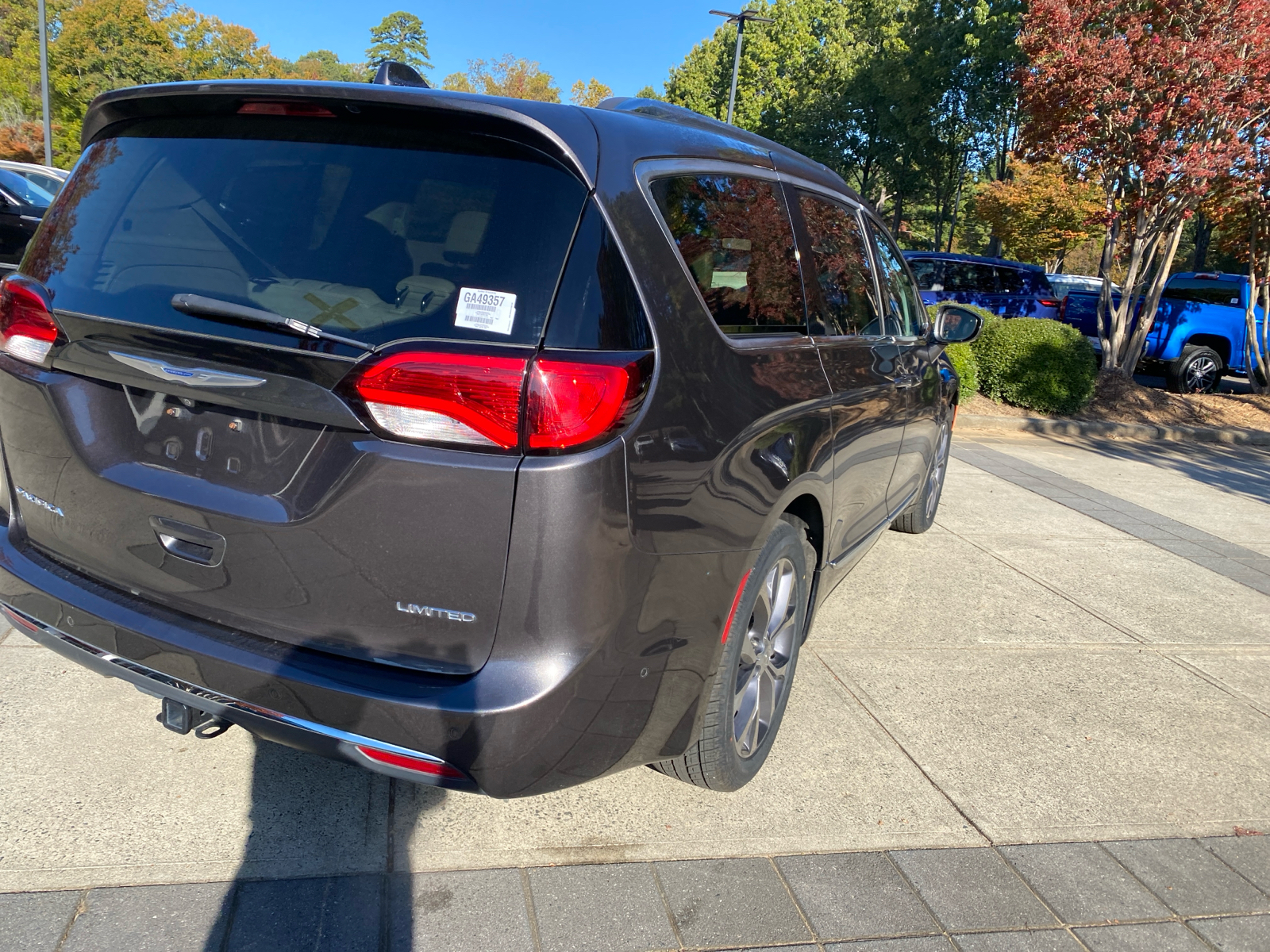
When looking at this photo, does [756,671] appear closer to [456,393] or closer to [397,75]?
[456,393]

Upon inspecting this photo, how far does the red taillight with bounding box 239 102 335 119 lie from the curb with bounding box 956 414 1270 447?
939 cm

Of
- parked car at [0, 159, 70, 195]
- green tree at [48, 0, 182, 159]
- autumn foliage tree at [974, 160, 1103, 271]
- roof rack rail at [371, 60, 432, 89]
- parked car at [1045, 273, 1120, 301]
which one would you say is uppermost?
green tree at [48, 0, 182, 159]

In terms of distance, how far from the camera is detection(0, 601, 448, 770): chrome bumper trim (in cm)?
201

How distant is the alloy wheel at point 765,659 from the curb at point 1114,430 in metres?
8.12

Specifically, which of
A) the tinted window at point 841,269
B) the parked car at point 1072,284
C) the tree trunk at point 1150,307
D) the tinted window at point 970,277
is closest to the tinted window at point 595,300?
the tinted window at point 841,269

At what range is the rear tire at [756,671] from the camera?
8.38ft

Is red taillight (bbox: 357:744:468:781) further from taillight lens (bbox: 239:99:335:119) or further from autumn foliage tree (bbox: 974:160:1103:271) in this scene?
autumn foliage tree (bbox: 974:160:1103:271)

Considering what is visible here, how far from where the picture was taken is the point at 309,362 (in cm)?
194

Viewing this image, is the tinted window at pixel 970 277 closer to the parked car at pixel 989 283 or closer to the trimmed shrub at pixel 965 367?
the parked car at pixel 989 283

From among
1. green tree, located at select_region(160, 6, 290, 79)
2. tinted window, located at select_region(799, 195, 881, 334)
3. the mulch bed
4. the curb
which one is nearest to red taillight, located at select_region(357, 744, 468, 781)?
tinted window, located at select_region(799, 195, 881, 334)

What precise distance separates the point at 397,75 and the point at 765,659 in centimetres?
196

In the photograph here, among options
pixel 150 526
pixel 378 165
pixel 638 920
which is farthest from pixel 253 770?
pixel 378 165

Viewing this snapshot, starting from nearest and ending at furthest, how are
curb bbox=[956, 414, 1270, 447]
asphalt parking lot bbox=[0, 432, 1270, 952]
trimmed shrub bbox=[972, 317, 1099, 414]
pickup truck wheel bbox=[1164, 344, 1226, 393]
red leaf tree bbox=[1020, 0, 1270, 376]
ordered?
asphalt parking lot bbox=[0, 432, 1270, 952] < red leaf tree bbox=[1020, 0, 1270, 376] < curb bbox=[956, 414, 1270, 447] < trimmed shrub bbox=[972, 317, 1099, 414] < pickup truck wheel bbox=[1164, 344, 1226, 393]

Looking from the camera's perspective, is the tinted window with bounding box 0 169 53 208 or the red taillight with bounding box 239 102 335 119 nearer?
the red taillight with bounding box 239 102 335 119
